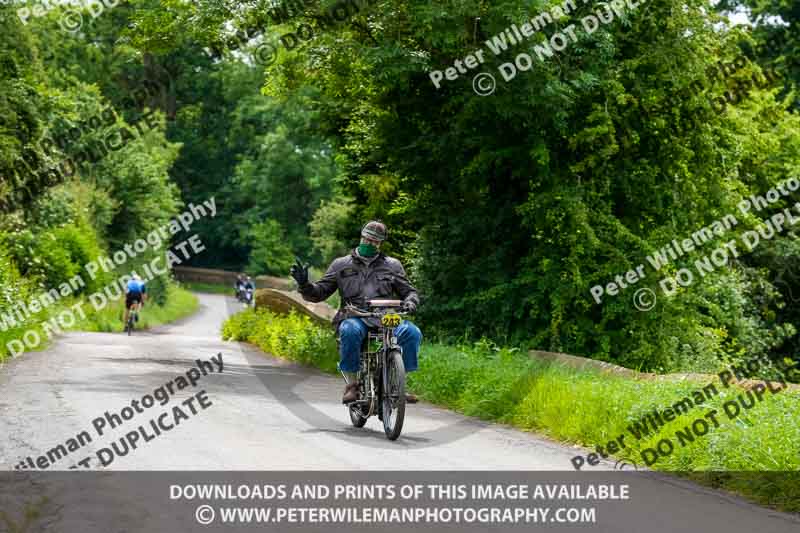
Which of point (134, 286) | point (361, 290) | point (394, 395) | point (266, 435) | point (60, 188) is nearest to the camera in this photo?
point (394, 395)

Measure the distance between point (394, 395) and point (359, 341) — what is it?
2.74 ft

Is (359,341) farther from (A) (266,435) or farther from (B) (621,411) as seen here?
(B) (621,411)

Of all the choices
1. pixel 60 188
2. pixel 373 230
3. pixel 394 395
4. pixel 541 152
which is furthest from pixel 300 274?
pixel 60 188

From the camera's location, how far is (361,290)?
11.2 m

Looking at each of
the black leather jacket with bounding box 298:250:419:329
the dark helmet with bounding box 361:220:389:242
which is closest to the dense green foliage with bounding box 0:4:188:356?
the black leather jacket with bounding box 298:250:419:329

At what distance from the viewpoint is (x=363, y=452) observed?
31.9 ft

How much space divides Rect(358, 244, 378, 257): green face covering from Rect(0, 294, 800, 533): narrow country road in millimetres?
1746

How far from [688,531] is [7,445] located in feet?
18.8

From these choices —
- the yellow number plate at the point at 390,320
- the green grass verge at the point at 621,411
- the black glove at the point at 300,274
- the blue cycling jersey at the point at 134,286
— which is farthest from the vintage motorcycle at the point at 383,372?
the blue cycling jersey at the point at 134,286

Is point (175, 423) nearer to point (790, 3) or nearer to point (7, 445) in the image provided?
point (7, 445)

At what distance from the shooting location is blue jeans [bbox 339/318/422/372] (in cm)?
1098

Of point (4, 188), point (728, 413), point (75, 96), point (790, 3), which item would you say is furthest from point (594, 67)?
point (75, 96)

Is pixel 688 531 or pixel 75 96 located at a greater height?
pixel 75 96

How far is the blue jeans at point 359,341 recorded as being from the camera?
11.0 meters
